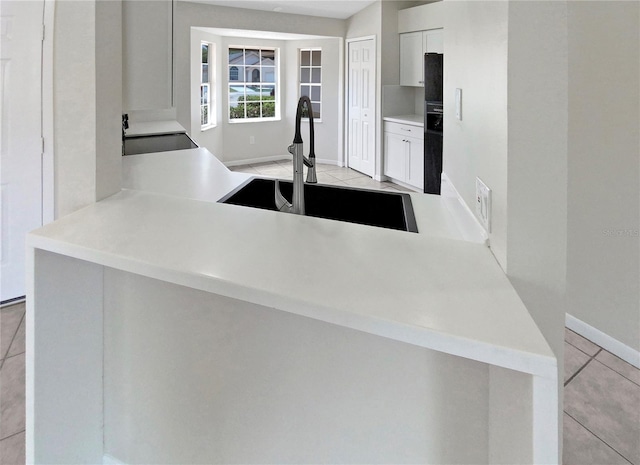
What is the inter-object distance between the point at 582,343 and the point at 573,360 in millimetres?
239

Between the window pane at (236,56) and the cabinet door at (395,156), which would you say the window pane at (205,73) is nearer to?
the window pane at (236,56)

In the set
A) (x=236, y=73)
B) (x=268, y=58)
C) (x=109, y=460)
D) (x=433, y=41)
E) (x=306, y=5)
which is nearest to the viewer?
(x=109, y=460)

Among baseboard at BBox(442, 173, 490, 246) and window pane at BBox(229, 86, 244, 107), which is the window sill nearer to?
window pane at BBox(229, 86, 244, 107)

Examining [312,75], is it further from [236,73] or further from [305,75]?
[236,73]

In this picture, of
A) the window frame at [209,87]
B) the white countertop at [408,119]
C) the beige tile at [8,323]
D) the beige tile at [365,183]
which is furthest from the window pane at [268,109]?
the beige tile at [8,323]

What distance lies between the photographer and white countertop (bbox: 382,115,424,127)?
5812mm

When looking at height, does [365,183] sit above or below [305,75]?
below

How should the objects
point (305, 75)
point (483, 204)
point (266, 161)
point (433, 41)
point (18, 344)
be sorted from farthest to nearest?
point (266, 161)
point (305, 75)
point (433, 41)
point (18, 344)
point (483, 204)

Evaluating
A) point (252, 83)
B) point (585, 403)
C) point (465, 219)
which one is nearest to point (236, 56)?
point (252, 83)

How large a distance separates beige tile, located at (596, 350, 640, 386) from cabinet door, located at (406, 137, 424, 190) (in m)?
3.74

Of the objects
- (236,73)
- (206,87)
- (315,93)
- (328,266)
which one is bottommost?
(328,266)

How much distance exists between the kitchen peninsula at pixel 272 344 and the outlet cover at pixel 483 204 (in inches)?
2.7

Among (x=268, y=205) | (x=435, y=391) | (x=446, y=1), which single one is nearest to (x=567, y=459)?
(x=435, y=391)

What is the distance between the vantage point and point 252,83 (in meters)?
7.84
